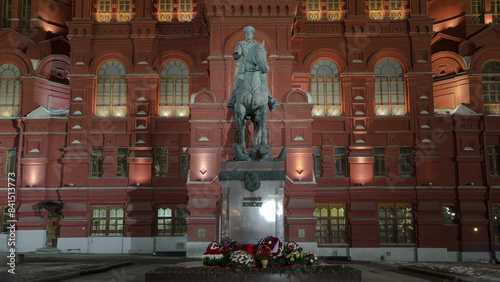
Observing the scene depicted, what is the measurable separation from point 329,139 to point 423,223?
298 inches

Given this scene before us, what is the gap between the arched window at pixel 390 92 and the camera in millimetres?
32625

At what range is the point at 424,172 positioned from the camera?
31.3 meters

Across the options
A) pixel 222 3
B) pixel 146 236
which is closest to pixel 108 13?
pixel 222 3

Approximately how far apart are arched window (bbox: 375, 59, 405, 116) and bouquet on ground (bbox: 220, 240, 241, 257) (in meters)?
20.7

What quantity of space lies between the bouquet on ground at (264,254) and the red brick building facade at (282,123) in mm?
15268

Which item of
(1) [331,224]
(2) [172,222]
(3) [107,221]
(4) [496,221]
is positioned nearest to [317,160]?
(1) [331,224]

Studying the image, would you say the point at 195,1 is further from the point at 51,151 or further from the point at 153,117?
the point at 51,151

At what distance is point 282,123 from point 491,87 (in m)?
14.9

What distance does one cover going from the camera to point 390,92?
32.8 m

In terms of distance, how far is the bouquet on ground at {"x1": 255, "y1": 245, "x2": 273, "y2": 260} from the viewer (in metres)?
13.7

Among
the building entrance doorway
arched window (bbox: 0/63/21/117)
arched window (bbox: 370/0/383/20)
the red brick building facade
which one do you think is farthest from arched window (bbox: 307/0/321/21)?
the building entrance doorway

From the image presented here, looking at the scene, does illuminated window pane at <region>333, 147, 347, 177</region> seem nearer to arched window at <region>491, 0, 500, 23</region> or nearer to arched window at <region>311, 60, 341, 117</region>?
arched window at <region>311, 60, 341, 117</region>

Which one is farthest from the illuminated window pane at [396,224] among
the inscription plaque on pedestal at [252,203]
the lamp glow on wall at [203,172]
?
the inscription plaque on pedestal at [252,203]

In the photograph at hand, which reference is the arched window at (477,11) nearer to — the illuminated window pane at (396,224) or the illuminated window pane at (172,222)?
the illuminated window pane at (396,224)
